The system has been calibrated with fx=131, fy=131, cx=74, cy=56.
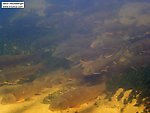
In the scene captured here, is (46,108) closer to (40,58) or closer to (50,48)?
(40,58)

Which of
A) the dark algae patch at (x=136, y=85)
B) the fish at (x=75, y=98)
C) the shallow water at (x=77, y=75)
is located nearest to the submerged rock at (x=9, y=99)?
the shallow water at (x=77, y=75)

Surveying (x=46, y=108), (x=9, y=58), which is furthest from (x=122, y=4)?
(x=46, y=108)

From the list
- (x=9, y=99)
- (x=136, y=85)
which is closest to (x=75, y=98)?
(x=136, y=85)

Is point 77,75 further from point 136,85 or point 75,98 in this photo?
point 136,85

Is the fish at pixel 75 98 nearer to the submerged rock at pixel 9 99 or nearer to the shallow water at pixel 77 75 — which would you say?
the shallow water at pixel 77 75

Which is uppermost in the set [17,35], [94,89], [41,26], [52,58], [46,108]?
[41,26]

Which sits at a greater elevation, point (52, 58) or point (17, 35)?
point (17, 35)
